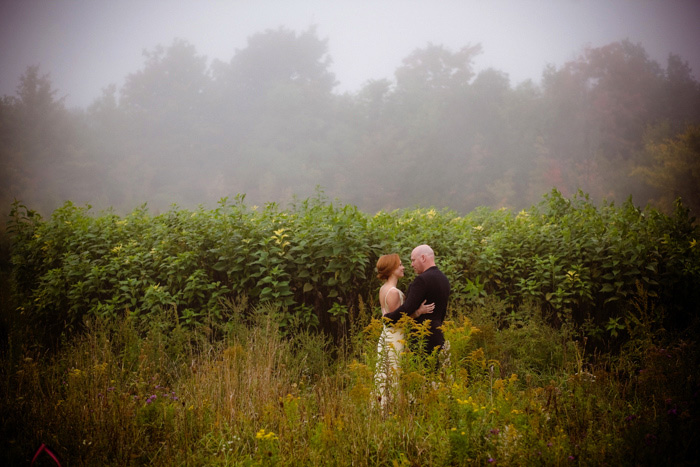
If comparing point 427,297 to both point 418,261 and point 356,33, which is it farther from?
point 356,33

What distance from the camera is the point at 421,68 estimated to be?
35344 mm

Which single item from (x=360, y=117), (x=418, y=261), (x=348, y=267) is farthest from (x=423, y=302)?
(x=360, y=117)

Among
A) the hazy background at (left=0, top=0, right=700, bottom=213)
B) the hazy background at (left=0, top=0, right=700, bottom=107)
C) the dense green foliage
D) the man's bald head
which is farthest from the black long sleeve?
the hazy background at (left=0, top=0, right=700, bottom=107)

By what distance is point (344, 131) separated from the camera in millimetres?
33188

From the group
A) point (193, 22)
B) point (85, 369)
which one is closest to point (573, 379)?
point (85, 369)

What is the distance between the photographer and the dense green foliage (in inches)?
207

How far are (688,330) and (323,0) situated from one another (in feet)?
455

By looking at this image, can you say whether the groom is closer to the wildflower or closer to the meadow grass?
the meadow grass

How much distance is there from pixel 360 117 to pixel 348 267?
100 feet

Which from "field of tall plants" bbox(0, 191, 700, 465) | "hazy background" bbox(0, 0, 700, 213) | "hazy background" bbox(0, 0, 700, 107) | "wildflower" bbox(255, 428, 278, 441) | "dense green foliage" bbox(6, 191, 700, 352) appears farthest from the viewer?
"hazy background" bbox(0, 0, 700, 107)

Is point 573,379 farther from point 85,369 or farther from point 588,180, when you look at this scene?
A: point 588,180

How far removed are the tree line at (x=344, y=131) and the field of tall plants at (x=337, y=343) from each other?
Answer: 1744cm

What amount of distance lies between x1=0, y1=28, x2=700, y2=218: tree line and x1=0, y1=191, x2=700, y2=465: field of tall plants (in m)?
17.4

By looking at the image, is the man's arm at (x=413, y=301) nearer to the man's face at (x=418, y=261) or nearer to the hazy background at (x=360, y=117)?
the man's face at (x=418, y=261)
